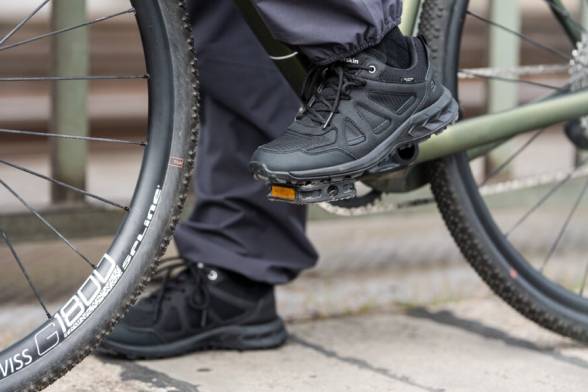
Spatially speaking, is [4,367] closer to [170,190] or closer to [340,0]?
[170,190]

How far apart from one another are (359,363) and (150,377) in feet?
1.45

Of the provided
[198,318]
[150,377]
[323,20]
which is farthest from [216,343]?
[323,20]

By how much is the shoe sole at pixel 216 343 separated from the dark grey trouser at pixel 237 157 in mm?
120

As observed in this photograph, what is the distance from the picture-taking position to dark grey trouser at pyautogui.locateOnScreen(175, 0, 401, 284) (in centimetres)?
249

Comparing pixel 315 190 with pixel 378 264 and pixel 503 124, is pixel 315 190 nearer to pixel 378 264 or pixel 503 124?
pixel 503 124

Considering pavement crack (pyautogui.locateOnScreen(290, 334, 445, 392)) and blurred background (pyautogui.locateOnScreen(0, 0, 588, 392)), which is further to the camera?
blurred background (pyautogui.locateOnScreen(0, 0, 588, 392))

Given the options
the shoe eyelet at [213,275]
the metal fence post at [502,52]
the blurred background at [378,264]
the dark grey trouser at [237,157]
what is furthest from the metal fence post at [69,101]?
the metal fence post at [502,52]

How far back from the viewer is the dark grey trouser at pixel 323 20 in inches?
80.9

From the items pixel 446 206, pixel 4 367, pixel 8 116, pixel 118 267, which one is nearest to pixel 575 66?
pixel 446 206

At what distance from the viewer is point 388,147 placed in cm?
219

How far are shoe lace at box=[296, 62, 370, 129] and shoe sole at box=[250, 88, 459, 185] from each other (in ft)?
0.29

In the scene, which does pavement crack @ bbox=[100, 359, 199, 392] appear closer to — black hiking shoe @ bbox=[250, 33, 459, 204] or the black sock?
black hiking shoe @ bbox=[250, 33, 459, 204]

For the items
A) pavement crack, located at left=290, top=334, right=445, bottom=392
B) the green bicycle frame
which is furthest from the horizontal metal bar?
pavement crack, located at left=290, top=334, right=445, bottom=392

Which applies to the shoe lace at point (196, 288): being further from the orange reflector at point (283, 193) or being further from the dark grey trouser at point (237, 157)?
the orange reflector at point (283, 193)
